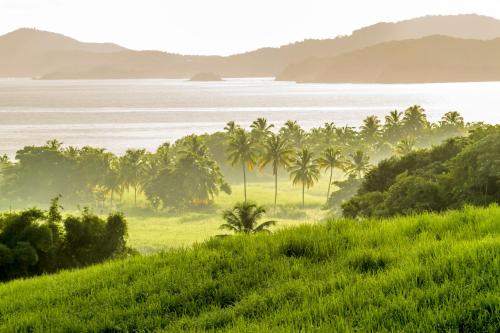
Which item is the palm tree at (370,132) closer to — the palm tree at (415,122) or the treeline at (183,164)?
the treeline at (183,164)

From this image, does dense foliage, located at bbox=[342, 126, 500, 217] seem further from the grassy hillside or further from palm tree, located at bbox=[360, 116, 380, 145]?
palm tree, located at bbox=[360, 116, 380, 145]

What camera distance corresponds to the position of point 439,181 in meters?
33.6

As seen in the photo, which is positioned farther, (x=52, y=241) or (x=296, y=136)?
(x=296, y=136)

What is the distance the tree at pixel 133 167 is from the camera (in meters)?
98.6

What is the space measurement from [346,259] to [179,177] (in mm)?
90087

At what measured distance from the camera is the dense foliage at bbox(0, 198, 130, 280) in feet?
85.3

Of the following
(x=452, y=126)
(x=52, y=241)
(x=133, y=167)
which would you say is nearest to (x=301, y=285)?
(x=52, y=241)

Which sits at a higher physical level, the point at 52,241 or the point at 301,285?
the point at 301,285

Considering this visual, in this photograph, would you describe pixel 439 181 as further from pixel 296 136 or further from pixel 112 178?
pixel 296 136

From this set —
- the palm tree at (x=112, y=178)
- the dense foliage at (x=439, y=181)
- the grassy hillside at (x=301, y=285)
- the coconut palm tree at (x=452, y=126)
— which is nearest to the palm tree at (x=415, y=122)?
the coconut palm tree at (x=452, y=126)

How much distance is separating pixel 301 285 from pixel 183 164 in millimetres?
91541

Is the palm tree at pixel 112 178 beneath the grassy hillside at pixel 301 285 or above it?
beneath

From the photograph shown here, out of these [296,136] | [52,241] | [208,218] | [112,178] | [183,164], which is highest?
[296,136]

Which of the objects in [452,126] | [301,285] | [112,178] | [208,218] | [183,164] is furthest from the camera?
[452,126]
